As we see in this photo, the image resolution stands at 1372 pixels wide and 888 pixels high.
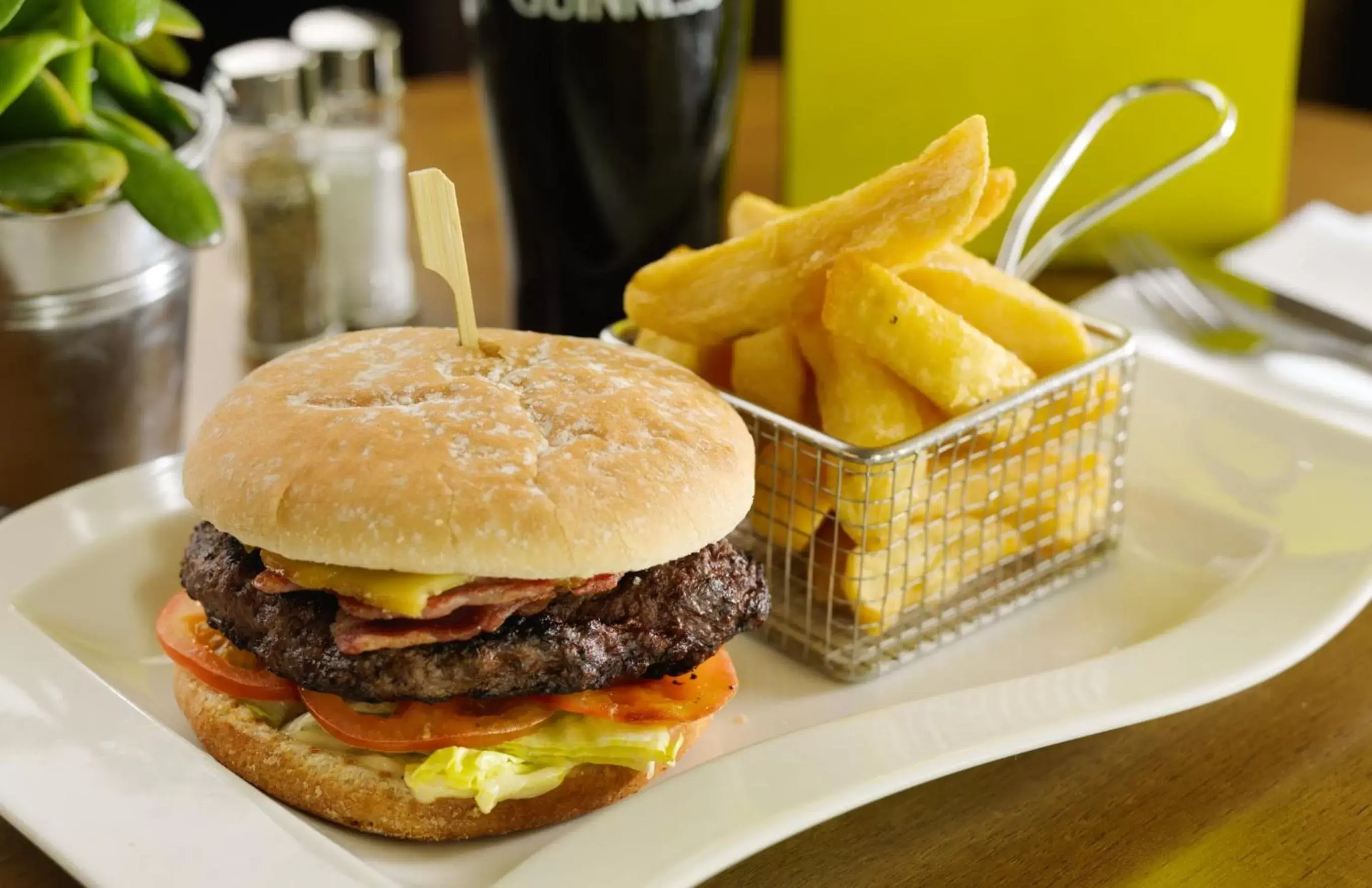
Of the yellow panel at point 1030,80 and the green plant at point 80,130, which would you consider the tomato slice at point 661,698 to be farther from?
the yellow panel at point 1030,80

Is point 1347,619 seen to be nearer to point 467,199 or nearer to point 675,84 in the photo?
point 675,84

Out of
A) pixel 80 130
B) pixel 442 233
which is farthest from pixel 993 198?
pixel 80 130

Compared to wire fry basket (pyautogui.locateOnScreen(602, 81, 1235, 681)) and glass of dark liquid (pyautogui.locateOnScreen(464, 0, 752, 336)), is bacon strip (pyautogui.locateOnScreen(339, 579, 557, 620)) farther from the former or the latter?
glass of dark liquid (pyautogui.locateOnScreen(464, 0, 752, 336))

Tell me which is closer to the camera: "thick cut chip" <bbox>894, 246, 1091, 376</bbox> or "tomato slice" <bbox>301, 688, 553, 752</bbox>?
"tomato slice" <bbox>301, 688, 553, 752</bbox>

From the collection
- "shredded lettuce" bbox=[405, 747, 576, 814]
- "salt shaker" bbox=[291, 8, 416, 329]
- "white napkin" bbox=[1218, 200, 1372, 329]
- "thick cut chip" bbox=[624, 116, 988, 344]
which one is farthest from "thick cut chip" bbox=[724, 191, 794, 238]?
"white napkin" bbox=[1218, 200, 1372, 329]

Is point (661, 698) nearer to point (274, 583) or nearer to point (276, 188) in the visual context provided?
point (274, 583)

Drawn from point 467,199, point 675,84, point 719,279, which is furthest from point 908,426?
point 467,199
